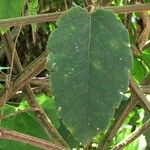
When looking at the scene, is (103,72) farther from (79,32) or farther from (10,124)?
(10,124)

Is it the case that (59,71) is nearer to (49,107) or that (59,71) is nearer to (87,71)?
(87,71)

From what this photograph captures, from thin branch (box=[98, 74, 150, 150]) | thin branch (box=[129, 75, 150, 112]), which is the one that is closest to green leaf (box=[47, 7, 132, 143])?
thin branch (box=[129, 75, 150, 112])

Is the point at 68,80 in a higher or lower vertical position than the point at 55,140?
higher

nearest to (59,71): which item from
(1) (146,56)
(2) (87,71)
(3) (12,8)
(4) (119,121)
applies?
(2) (87,71)

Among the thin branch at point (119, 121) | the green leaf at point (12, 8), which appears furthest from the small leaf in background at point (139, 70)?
the green leaf at point (12, 8)

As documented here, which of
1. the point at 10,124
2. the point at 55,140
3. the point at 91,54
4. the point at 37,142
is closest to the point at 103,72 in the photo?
the point at 91,54

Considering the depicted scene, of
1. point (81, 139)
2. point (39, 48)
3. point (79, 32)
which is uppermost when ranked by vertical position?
point (79, 32)

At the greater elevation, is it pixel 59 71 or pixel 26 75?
pixel 59 71

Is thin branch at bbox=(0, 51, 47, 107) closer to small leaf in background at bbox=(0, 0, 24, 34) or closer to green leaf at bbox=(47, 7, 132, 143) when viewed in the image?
small leaf in background at bbox=(0, 0, 24, 34)
